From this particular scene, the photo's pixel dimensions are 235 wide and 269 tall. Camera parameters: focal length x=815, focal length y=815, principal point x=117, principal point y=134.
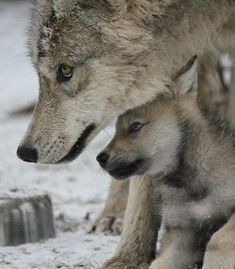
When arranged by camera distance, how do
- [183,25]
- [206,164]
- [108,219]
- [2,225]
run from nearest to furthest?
[206,164]
[183,25]
[2,225]
[108,219]

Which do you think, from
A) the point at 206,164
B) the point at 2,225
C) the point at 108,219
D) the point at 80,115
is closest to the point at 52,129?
the point at 80,115

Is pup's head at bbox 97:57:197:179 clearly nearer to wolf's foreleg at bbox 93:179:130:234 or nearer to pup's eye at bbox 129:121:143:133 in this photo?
pup's eye at bbox 129:121:143:133

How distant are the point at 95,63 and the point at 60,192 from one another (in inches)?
184

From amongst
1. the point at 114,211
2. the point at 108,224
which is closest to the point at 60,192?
the point at 114,211

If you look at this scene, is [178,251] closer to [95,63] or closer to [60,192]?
[95,63]

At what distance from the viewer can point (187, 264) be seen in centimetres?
443

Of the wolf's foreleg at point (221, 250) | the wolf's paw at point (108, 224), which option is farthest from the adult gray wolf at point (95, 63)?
the wolf's paw at point (108, 224)

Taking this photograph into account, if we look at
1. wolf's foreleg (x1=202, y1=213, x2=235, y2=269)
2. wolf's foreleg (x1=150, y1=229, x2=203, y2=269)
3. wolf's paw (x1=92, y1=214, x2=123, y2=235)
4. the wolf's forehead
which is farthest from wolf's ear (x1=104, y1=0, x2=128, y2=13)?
wolf's paw (x1=92, y1=214, x2=123, y2=235)

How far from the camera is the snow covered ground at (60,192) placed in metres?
5.14

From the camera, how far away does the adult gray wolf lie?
15.0 ft

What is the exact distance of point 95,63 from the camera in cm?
459

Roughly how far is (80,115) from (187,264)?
1.01 m

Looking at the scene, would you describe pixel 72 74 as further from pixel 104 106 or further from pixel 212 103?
pixel 212 103

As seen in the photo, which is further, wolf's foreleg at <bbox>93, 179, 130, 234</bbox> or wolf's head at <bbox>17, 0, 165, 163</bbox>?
wolf's foreleg at <bbox>93, 179, 130, 234</bbox>
